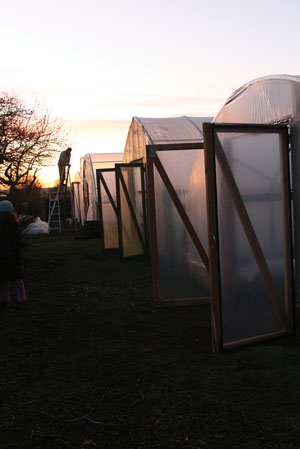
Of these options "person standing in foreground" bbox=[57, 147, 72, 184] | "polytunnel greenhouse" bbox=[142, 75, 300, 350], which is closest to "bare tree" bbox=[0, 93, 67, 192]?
"person standing in foreground" bbox=[57, 147, 72, 184]

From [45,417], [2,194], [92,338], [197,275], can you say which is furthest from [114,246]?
[45,417]

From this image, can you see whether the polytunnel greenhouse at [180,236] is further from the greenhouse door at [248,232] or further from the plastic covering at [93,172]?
the plastic covering at [93,172]

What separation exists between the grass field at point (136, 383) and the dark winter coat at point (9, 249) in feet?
1.89

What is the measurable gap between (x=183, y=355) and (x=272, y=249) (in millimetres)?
1452

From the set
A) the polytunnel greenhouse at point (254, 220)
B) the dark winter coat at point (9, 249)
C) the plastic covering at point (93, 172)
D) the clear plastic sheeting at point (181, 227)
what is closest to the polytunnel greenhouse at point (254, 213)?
the polytunnel greenhouse at point (254, 220)

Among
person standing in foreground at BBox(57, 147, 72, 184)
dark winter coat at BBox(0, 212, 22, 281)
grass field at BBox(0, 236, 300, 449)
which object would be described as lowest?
grass field at BBox(0, 236, 300, 449)

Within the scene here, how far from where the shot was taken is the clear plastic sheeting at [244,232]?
15.5ft

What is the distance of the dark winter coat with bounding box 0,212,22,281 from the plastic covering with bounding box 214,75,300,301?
3.36 m

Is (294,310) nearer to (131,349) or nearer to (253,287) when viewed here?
(253,287)

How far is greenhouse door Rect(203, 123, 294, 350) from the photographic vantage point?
181 inches

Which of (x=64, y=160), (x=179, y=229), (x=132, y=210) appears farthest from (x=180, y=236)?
(x=64, y=160)

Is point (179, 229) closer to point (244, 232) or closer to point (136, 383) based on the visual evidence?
point (244, 232)

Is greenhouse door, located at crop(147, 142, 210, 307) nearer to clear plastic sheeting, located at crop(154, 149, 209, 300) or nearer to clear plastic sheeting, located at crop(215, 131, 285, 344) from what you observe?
clear plastic sheeting, located at crop(154, 149, 209, 300)

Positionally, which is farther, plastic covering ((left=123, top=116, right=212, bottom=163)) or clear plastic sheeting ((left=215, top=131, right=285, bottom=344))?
plastic covering ((left=123, top=116, right=212, bottom=163))
